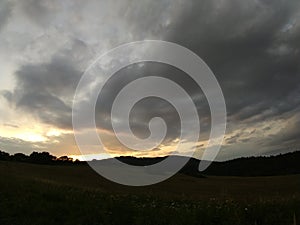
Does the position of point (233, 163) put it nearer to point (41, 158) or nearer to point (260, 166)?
point (260, 166)

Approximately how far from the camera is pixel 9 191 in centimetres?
1526

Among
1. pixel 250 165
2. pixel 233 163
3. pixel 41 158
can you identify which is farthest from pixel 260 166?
pixel 41 158

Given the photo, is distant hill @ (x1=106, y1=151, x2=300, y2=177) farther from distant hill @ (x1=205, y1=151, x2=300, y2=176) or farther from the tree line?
the tree line

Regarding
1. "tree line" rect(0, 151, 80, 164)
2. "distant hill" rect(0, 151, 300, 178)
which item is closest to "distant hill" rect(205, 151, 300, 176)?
"distant hill" rect(0, 151, 300, 178)

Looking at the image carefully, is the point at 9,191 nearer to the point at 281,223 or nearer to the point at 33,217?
the point at 33,217

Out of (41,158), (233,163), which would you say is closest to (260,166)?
(233,163)

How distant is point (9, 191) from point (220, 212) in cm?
913

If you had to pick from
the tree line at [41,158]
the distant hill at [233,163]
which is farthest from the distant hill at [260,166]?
the tree line at [41,158]

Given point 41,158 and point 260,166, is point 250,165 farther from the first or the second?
point 41,158

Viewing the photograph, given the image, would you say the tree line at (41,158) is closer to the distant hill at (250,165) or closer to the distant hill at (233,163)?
the distant hill at (233,163)

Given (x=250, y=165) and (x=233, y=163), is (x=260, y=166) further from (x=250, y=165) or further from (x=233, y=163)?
(x=233, y=163)

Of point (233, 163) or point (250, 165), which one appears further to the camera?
point (233, 163)

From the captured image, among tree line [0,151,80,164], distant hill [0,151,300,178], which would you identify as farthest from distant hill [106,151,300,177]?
tree line [0,151,80,164]

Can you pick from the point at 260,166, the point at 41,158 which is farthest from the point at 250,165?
the point at 41,158
